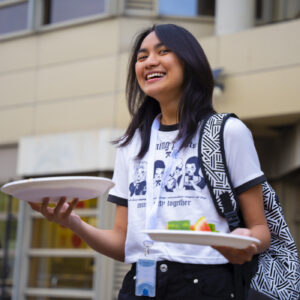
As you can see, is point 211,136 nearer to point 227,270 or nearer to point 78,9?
point 227,270

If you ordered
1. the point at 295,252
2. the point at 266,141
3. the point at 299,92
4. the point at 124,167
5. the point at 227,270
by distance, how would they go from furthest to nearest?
1. the point at 266,141
2. the point at 299,92
3. the point at 124,167
4. the point at 295,252
5. the point at 227,270

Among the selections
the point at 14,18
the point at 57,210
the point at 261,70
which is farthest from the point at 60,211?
the point at 14,18

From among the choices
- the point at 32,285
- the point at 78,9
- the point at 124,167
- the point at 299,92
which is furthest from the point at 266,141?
the point at 124,167

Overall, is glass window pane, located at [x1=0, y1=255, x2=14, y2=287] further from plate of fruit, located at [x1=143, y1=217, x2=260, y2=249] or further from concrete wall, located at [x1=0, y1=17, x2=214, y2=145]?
plate of fruit, located at [x1=143, y1=217, x2=260, y2=249]

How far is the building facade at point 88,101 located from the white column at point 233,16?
0.05 ft

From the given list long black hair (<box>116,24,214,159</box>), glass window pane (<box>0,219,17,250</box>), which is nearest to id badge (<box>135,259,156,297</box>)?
long black hair (<box>116,24,214,159</box>)

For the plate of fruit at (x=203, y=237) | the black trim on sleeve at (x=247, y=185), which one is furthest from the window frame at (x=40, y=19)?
the plate of fruit at (x=203, y=237)

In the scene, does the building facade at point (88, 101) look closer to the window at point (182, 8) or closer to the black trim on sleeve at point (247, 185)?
the window at point (182, 8)

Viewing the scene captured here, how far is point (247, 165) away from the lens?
7.32 feet

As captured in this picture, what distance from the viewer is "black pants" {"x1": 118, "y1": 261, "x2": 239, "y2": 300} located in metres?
2.13

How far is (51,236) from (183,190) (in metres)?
8.43

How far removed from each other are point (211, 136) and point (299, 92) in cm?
627

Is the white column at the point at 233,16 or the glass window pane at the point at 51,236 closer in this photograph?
the white column at the point at 233,16

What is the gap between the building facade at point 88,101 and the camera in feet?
28.8
